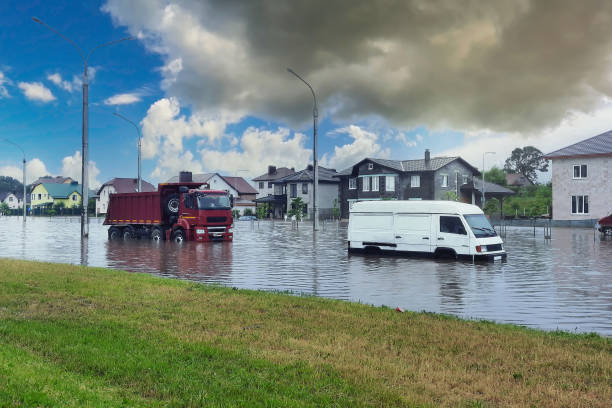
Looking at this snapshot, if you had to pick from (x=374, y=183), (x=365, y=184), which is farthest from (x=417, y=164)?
(x=365, y=184)

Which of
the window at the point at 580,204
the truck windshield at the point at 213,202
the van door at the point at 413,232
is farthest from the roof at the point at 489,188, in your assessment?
the van door at the point at 413,232

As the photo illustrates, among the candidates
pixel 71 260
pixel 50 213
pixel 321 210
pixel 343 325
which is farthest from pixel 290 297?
pixel 50 213

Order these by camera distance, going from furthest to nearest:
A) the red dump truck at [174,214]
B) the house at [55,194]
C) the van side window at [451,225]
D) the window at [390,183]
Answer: the house at [55,194] < the window at [390,183] < the red dump truck at [174,214] < the van side window at [451,225]

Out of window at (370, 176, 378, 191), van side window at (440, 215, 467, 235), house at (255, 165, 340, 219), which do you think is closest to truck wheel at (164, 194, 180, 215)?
van side window at (440, 215, 467, 235)

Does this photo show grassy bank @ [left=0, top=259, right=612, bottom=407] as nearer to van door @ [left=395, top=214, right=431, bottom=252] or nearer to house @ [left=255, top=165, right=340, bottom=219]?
van door @ [left=395, top=214, right=431, bottom=252]

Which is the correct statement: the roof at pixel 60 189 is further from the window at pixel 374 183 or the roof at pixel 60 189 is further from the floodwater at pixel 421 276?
the floodwater at pixel 421 276

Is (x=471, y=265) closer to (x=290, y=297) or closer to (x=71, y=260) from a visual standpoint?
(x=290, y=297)

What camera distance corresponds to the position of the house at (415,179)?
238 ft

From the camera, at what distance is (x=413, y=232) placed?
20797 mm

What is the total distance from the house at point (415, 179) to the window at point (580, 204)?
52.2 ft

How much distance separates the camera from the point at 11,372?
18.2 feet

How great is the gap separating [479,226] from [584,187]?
4156 centimetres

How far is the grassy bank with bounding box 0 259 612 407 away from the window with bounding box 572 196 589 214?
5337 cm

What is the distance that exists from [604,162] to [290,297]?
174 ft
